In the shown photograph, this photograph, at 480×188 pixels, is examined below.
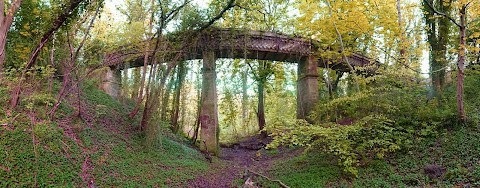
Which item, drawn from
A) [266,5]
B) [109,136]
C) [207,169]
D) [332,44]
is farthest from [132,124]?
[266,5]

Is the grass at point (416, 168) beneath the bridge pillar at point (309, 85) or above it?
beneath

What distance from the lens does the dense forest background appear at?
25.8 ft

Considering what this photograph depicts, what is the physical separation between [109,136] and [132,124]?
193 cm

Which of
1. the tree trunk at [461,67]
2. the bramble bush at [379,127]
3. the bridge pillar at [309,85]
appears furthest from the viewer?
the bridge pillar at [309,85]

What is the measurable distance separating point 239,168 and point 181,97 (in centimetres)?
483

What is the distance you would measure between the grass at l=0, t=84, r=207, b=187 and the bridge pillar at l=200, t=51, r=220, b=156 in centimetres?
134

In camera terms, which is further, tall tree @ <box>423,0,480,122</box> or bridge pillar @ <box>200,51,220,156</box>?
bridge pillar @ <box>200,51,220,156</box>

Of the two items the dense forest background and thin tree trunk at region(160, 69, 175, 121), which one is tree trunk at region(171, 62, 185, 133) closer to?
the dense forest background

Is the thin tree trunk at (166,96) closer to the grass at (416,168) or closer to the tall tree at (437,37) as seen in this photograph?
the grass at (416,168)

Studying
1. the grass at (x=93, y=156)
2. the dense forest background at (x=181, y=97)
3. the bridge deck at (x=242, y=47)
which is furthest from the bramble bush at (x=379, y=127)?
the bridge deck at (x=242, y=47)

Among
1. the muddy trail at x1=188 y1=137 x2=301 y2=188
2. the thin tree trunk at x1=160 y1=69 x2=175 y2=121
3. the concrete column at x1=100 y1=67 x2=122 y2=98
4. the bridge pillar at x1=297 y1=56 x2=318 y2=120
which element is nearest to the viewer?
the muddy trail at x1=188 y1=137 x2=301 y2=188

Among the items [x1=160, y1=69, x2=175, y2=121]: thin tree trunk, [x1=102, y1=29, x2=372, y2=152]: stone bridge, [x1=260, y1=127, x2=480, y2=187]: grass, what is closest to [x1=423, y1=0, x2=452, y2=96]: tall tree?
[x1=102, y1=29, x2=372, y2=152]: stone bridge

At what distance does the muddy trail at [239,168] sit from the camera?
10055mm

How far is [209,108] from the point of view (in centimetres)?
1380
